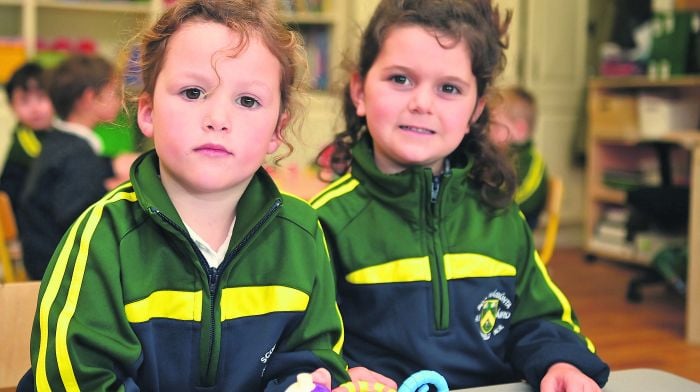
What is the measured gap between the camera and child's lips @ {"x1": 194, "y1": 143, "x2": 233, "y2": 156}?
103 centimetres

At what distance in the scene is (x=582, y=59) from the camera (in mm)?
6129

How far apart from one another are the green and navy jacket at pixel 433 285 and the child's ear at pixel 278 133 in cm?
23

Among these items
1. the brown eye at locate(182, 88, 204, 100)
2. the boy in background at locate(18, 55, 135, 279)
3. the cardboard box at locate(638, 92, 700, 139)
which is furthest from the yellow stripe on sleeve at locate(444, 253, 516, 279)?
the cardboard box at locate(638, 92, 700, 139)

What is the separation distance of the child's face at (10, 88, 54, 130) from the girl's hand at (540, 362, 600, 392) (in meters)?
3.40

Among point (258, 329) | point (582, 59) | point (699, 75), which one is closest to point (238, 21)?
point (258, 329)

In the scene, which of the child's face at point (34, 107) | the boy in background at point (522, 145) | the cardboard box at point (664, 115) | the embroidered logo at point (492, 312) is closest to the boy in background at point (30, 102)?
the child's face at point (34, 107)

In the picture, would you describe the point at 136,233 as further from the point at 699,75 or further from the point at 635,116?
the point at 635,116

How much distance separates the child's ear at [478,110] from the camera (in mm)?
1506

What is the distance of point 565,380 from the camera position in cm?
117

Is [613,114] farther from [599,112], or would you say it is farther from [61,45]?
[61,45]

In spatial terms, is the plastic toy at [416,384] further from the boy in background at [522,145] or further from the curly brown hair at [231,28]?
the boy in background at [522,145]

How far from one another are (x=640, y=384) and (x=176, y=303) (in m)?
0.61

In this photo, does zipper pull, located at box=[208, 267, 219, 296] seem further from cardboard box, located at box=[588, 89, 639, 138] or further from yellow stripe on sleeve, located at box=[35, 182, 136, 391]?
cardboard box, located at box=[588, 89, 639, 138]

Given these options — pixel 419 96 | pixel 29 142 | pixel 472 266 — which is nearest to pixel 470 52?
pixel 419 96
